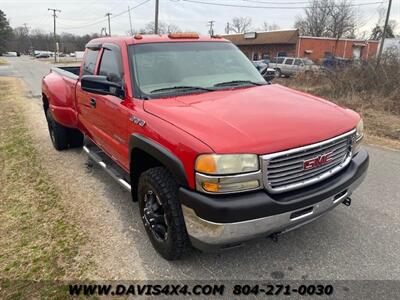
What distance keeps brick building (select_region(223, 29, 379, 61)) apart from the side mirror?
3947 cm

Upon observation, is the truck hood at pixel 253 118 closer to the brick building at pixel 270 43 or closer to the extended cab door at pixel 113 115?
the extended cab door at pixel 113 115

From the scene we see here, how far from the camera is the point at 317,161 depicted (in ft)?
8.62

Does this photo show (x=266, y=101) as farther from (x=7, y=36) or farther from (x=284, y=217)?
(x=7, y=36)

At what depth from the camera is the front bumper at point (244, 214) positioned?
231 centimetres

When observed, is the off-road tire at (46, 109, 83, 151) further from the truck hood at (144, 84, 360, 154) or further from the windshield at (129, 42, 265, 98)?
the truck hood at (144, 84, 360, 154)

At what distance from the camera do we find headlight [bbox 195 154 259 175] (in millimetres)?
2305

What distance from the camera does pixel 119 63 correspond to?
3.60 metres

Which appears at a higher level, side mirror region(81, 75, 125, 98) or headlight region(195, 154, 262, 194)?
side mirror region(81, 75, 125, 98)

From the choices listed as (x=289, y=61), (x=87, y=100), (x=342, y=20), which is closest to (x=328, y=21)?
(x=342, y=20)

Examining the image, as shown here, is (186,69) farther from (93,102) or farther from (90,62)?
(90,62)

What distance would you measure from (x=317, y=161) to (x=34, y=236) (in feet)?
8.91

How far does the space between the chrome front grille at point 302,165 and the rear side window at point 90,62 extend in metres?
2.92

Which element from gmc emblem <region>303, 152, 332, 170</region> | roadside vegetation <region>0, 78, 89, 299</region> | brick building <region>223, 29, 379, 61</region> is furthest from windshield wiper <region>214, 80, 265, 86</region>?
brick building <region>223, 29, 379, 61</region>

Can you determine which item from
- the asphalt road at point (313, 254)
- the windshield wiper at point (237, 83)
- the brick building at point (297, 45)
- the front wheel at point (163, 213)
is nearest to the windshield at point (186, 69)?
the windshield wiper at point (237, 83)
